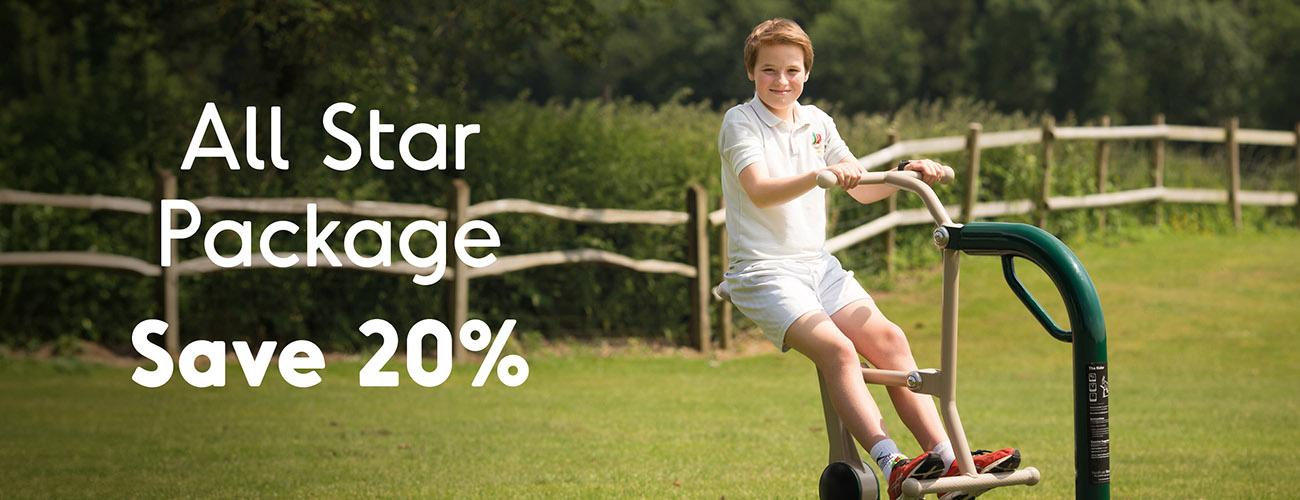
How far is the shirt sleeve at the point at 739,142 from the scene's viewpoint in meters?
5.05

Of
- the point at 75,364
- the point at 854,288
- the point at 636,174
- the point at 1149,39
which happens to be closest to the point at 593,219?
the point at 636,174

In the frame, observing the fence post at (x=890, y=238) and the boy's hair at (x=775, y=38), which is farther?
the fence post at (x=890, y=238)

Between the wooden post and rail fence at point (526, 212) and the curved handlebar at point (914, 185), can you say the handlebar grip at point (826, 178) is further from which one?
the wooden post and rail fence at point (526, 212)

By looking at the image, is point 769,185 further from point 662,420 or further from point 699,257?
point 699,257

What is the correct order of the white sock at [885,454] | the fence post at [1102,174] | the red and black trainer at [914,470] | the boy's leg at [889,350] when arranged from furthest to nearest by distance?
1. the fence post at [1102,174]
2. the boy's leg at [889,350]
3. the white sock at [885,454]
4. the red and black trainer at [914,470]

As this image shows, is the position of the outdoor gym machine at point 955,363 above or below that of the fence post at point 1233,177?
below

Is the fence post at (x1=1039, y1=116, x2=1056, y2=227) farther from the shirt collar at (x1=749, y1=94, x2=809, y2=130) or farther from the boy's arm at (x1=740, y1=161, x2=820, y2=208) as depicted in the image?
the boy's arm at (x1=740, y1=161, x2=820, y2=208)

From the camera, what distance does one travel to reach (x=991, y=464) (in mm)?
4855

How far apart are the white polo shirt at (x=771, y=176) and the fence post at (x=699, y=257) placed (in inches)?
321

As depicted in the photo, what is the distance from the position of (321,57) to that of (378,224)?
2.07 m

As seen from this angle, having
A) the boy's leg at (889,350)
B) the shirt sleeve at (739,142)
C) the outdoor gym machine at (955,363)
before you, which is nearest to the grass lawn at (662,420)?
the boy's leg at (889,350)

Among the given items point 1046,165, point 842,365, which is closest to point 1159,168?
point 1046,165

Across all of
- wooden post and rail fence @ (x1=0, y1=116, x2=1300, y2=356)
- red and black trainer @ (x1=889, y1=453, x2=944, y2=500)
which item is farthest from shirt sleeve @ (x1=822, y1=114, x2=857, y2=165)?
wooden post and rail fence @ (x1=0, y1=116, x2=1300, y2=356)

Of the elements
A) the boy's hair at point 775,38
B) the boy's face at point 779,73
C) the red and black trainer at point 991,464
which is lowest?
the red and black trainer at point 991,464
